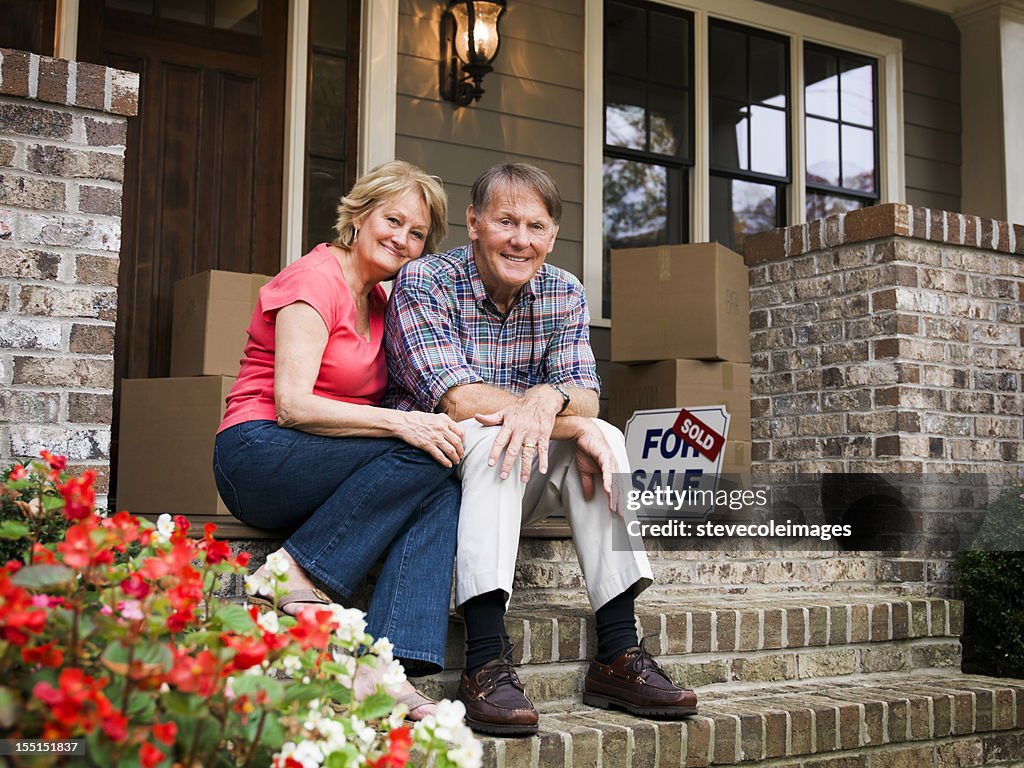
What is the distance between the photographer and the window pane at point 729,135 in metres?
5.45

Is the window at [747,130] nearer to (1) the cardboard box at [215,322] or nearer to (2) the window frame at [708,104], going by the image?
(2) the window frame at [708,104]

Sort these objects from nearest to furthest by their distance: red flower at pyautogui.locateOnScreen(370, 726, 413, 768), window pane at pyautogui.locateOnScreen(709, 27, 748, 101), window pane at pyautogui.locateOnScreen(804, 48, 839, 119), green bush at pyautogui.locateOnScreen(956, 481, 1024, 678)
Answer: red flower at pyautogui.locateOnScreen(370, 726, 413, 768)
green bush at pyautogui.locateOnScreen(956, 481, 1024, 678)
window pane at pyautogui.locateOnScreen(709, 27, 748, 101)
window pane at pyautogui.locateOnScreen(804, 48, 839, 119)

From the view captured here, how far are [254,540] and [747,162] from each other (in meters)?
3.91

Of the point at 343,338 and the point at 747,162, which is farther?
the point at 747,162

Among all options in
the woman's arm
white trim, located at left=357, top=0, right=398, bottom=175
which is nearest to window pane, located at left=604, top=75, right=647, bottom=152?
white trim, located at left=357, top=0, right=398, bottom=175

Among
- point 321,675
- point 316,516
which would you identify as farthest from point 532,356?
point 321,675

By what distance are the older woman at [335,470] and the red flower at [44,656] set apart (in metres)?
1.09

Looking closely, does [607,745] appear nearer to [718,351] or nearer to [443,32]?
[718,351]

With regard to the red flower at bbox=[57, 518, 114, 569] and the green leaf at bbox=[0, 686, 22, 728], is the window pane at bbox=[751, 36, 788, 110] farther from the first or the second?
the green leaf at bbox=[0, 686, 22, 728]

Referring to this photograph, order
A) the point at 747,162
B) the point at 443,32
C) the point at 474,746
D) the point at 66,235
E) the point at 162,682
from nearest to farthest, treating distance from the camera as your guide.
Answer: the point at 162,682 < the point at 474,746 < the point at 66,235 < the point at 443,32 < the point at 747,162

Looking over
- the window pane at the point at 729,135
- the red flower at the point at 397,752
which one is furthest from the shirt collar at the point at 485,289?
the window pane at the point at 729,135

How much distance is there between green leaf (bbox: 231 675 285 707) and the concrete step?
132 cm

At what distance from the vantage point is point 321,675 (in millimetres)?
1234

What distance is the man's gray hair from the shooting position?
7.91ft
